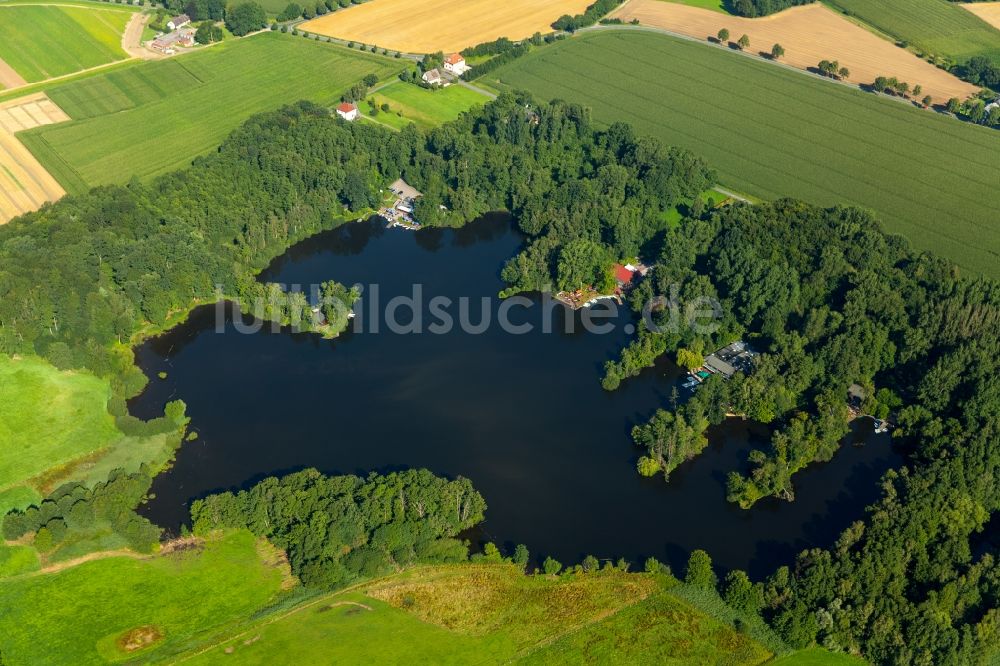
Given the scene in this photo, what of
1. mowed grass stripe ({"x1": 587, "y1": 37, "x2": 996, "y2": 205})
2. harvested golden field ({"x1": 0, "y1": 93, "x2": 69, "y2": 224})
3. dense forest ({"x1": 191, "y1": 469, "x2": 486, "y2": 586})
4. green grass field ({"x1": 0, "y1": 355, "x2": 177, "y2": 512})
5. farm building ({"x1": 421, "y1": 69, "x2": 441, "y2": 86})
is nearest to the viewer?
dense forest ({"x1": 191, "y1": 469, "x2": 486, "y2": 586})

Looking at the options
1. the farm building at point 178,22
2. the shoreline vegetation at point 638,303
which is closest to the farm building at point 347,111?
the shoreline vegetation at point 638,303

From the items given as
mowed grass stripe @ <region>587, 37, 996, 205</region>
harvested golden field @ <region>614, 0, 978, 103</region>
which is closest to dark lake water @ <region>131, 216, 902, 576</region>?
mowed grass stripe @ <region>587, 37, 996, 205</region>

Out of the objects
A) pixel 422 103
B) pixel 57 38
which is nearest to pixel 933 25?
pixel 422 103

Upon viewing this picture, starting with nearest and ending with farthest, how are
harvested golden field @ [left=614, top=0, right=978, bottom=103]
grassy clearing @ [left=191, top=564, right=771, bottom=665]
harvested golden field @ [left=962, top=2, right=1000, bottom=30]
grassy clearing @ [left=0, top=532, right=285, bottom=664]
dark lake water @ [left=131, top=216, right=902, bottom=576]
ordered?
grassy clearing @ [left=191, top=564, right=771, bottom=665]
grassy clearing @ [left=0, top=532, right=285, bottom=664]
dark lake water @ [left=131, top=216, right=902, bottom=576]
harvested golden field @ [left=614, top=0, right=978, bottom=103]
harvested golden field @ [left=962, top=2, right=1000, bottom=30]

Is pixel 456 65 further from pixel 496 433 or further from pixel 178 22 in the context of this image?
pixel 496 433

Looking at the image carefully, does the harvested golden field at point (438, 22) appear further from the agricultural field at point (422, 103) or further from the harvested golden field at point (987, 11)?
the harvested golden field at point (987, 11)

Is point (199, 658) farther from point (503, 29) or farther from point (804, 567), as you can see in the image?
point (503, 29)

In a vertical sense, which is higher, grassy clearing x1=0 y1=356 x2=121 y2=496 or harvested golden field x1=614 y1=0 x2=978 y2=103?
harvested golden field x1=614 y1=0 x2=978 y2=103

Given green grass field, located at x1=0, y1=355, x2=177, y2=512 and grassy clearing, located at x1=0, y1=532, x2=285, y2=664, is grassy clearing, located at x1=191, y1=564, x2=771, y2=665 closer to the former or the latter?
grassy clearing, located at x1=0, y1=532, x2=285, y2=664
